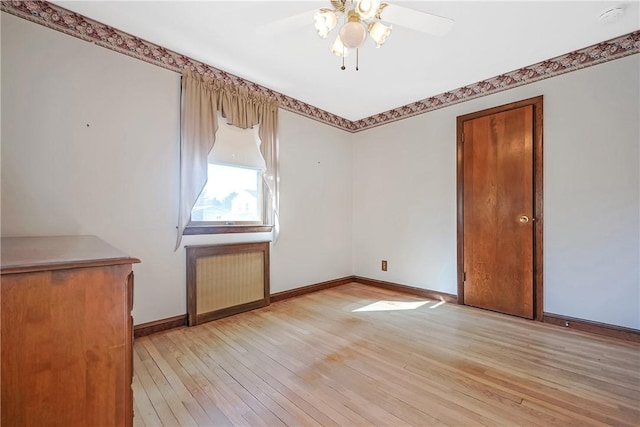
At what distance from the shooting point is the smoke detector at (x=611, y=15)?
76.5 inches

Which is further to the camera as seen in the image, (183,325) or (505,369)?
(183,325)

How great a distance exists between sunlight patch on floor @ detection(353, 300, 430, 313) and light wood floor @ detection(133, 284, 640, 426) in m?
0.34

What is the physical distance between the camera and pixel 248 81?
3.04 meters

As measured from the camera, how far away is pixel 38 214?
193 centimetres

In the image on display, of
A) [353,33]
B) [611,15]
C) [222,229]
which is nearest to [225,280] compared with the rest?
[222,229]

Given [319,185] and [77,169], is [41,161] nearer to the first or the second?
[77,169]

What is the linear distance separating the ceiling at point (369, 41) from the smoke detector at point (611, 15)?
0.10ft

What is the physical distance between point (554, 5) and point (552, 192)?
61.3 inches

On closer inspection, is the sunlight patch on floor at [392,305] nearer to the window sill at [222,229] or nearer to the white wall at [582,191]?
the white wall at [582,191]

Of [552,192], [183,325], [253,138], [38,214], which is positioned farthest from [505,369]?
[38,214]

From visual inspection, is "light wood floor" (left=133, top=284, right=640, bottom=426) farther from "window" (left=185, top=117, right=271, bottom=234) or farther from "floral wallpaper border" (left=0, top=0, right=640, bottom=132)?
"floral wallpaper border" (left=0, top=0, right=640, bottom=132)

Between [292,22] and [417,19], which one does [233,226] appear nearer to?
[292,22]

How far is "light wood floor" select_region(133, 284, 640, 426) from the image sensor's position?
57.1 inches

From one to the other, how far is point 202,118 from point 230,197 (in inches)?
32.8
